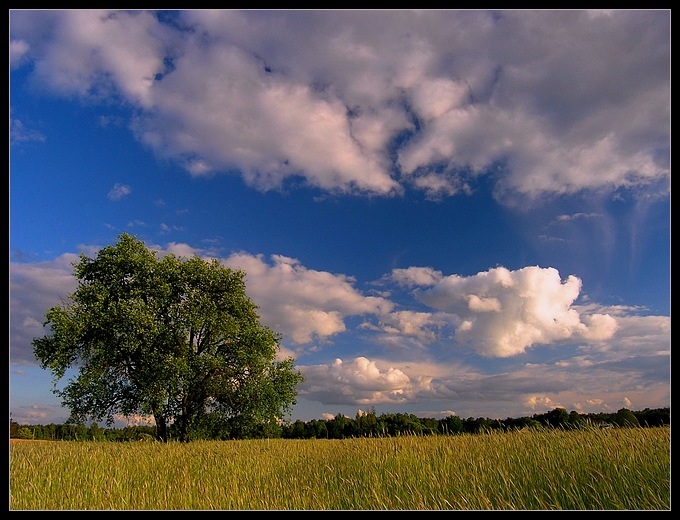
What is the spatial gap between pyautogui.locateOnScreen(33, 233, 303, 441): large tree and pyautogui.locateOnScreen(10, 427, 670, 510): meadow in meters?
14.9

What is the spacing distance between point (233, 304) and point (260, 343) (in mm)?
2803

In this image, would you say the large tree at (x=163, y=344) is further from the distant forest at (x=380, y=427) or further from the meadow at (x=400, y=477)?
the meadow at (x=400, y=477)

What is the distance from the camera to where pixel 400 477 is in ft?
28.1

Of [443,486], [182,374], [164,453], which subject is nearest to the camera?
[443,486]

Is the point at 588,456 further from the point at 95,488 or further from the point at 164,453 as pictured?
the point at 164,453

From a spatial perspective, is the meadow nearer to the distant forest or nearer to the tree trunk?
the distant forest

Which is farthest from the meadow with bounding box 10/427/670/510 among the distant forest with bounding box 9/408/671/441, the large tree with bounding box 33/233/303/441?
the large tree with bounding box 33/233/303/441

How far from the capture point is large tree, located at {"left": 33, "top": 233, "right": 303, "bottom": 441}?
26.6 meters

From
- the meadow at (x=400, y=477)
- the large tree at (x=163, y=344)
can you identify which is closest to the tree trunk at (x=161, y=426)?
the large tree at (x=163, y=344)

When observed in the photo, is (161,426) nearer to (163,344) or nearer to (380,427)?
(163,344)
